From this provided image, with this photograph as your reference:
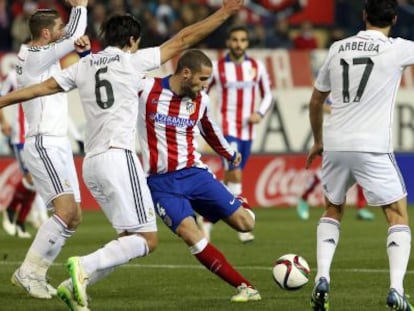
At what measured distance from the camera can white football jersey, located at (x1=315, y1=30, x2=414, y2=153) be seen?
8766 mm

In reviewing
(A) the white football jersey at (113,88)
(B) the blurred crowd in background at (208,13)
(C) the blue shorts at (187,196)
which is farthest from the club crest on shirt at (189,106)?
(B) the blurred crowd in background at (208,13)

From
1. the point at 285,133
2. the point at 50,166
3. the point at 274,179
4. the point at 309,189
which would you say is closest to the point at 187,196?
the point at 50,166

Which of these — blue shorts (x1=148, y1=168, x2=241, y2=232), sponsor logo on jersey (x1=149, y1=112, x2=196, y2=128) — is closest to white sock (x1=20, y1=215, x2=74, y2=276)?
blue shorts (x1=148, y1=168, x2=241, y2=232)

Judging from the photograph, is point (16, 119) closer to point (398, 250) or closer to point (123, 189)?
point (123, 189)

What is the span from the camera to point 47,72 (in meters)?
10.4

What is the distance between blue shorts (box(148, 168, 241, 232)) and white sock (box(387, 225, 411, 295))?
152 cm

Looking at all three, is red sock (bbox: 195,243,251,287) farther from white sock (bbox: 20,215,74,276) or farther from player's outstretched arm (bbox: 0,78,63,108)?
player's outstretched arm (bbox: 0,78,63,108)

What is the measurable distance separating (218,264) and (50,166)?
1.70 metres

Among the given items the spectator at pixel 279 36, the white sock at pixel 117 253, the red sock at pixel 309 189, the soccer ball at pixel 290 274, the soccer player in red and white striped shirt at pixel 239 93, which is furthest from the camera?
the spectator at pixel 279 36

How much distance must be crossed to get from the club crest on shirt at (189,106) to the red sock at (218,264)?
1043 millimetres

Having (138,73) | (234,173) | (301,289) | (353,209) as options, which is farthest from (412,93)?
(138,73)

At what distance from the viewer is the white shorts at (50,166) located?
10273 mm

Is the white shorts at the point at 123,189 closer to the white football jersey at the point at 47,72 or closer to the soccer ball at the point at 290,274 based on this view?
the soccer ball at the point at 290,274

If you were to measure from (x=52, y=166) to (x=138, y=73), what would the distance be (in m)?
1.81
